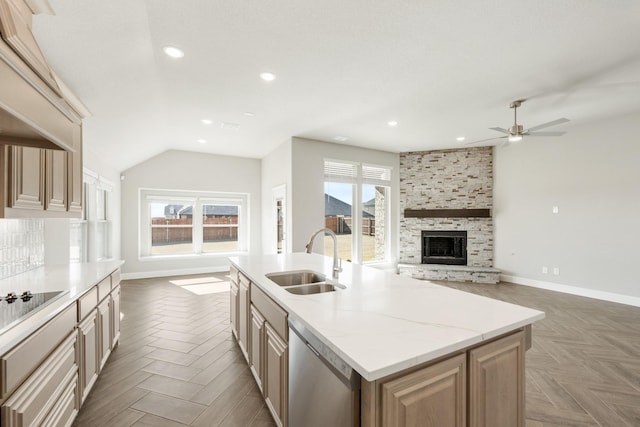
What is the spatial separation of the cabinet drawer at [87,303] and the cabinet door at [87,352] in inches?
1.7

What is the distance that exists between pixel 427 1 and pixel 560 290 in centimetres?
552

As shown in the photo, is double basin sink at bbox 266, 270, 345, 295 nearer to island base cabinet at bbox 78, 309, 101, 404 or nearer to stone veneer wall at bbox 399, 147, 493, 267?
island base cabinet at bbox 78, 309, 101, 404

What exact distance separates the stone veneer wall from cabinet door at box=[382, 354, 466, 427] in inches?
224

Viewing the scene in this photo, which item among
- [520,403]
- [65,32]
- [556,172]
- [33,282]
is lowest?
[520,403]

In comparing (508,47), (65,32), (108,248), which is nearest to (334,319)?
(65,32)

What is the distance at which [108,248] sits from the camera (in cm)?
512

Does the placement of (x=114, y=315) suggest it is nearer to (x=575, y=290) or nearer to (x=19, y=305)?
(x=19, y=305)

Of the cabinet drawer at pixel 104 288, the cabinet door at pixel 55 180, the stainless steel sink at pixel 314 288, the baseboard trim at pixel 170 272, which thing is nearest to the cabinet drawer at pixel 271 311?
the stainless steel sink at pixel 314 288

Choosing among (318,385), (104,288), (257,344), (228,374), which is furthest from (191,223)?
(318,385)

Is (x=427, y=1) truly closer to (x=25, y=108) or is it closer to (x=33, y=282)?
(x=25, y=108)

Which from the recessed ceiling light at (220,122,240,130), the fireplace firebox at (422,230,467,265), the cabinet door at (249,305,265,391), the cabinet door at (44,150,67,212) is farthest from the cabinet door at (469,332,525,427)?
the fireplace firebox at (422,230,467,265)

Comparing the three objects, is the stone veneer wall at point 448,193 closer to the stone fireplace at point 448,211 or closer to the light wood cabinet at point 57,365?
the stone fireplace at point 448,211

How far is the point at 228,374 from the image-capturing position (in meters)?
2.37

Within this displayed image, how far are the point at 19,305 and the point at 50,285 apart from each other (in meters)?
0.52
